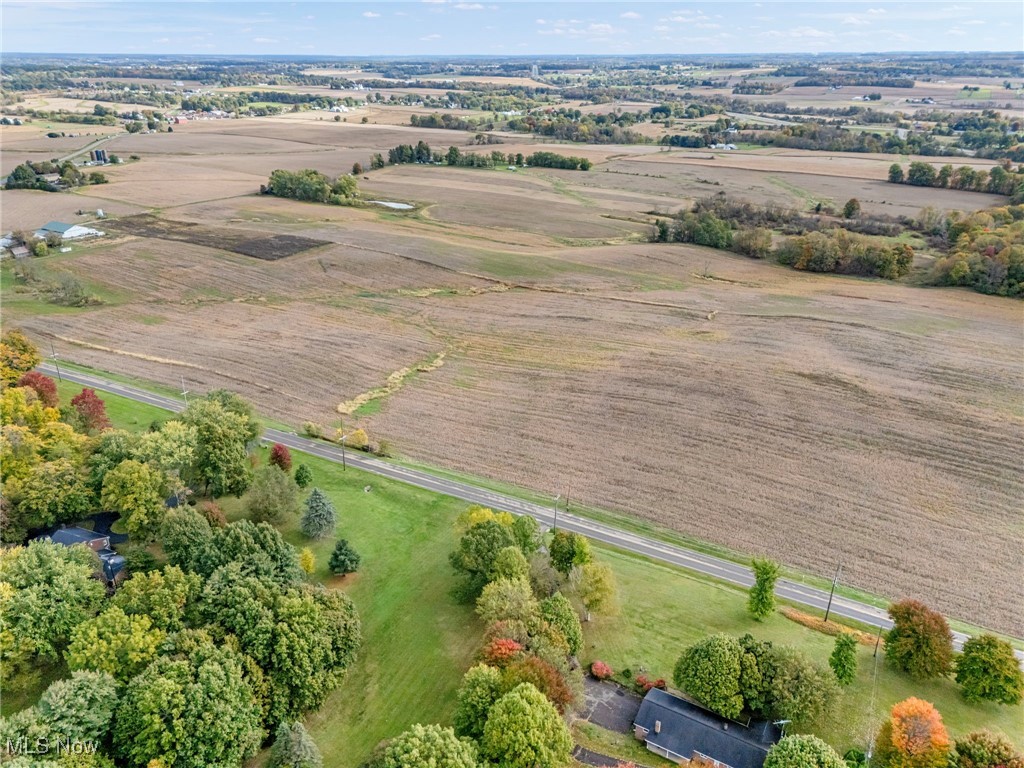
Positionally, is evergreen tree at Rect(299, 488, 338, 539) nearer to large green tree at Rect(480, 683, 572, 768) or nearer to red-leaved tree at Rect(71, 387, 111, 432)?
large green tree at Rect(480, 683, 572, 768)

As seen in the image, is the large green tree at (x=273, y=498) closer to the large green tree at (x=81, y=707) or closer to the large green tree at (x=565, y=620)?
the large green tree at (x=81, y=707)

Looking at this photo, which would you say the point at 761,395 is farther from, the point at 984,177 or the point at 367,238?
the point at 984,177

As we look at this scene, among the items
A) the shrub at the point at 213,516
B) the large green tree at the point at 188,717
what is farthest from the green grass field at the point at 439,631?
the large green tree at the point at 188,717

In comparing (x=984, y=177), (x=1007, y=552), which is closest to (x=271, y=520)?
(x=1007, y=552)

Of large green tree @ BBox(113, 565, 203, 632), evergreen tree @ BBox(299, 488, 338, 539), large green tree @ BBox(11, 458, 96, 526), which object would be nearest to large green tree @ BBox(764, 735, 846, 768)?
large green tree @ BBox(113, 565, 203, 632)

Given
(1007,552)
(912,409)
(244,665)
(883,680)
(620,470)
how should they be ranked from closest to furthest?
(244,665)
(883,680)
(1007,552)
(620,470)
(912,409)

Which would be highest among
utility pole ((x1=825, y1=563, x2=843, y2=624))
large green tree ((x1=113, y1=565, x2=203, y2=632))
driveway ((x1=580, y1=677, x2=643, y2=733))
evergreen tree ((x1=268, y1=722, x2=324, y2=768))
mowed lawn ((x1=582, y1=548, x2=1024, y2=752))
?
large green tree ((x1=113, y1=565, x2=203, y2=632))
